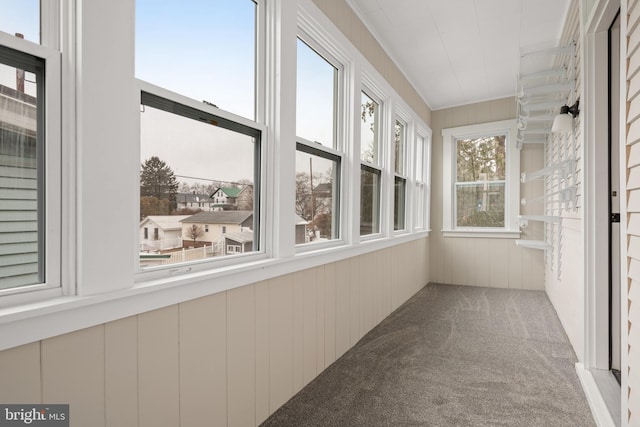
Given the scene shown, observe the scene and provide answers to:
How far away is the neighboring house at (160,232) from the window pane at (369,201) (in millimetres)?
1877

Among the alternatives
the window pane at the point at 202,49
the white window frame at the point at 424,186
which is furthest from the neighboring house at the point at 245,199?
the white window frame at the point at 424,186

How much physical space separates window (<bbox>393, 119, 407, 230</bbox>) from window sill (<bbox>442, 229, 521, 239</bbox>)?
1322 millimetres

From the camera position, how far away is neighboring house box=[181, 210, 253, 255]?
4.83 ft

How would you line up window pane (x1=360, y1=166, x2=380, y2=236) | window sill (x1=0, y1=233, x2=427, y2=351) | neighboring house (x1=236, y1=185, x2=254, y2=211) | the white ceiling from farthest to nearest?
window pane (x1=360, y1=166, x2=380, y2=236) < the white ceiling < neighboring house (x1=236, y1=185, x2=254, y2=211) < window sill (x1=0, y1=233, x2=427, y2=351)

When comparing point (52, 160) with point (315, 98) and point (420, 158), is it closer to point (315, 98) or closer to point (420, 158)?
point (315, 98)

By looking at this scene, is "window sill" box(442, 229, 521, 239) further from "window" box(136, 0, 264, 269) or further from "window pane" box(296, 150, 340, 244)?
"window" box(136, 0, 264, 269)

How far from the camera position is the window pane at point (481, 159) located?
16.6 feet

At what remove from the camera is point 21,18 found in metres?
0.94

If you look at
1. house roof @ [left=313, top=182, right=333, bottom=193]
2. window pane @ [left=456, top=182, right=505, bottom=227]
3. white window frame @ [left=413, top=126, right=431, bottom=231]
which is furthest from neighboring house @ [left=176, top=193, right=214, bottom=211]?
window pane @ [left=456, top=182, right=505, bottom=227]

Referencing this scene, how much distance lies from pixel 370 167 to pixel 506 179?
2.80 m

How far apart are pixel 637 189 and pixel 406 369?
171 centimetres

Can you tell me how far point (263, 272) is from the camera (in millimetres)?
1733

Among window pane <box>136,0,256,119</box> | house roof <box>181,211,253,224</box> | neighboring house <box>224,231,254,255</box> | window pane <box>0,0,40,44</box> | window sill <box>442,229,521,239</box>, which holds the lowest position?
window sill <box>442,229,521,239</box>

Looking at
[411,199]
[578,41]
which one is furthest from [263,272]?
[411,199]
